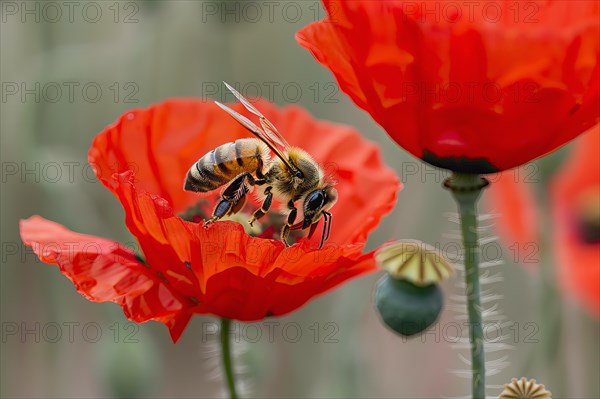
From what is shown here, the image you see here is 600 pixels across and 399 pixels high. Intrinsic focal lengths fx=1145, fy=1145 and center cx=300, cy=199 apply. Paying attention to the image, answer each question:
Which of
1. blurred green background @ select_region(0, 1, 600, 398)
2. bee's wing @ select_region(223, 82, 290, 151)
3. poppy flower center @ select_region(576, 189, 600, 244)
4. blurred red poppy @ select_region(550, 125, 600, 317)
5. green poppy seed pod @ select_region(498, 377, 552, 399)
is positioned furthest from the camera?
poppy flower center @ select_region(576, 189, 600, 244)

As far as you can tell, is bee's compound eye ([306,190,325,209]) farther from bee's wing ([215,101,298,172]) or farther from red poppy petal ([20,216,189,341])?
red poppy petal ([20,216,189,341])

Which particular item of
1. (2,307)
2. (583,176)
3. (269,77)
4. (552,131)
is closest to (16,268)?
(2,307)

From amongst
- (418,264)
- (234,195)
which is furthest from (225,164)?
(418,264)

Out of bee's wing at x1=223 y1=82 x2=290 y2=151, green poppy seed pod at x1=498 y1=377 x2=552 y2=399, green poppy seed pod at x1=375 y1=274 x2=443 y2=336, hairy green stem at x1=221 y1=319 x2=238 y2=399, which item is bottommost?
green poppy seed pod at x1=498 y1=377 x2=552 y2=399

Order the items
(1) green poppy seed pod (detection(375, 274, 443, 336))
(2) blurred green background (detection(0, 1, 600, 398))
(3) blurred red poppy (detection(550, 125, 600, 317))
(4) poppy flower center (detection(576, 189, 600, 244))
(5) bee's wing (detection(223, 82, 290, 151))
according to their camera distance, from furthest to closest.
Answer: (4) poppy flower center (detection(576, 189, 600, 244))
(3) blurred red poppy (detection(550, 125, 600, 317))
(2) blurred green background (detection(0, 1, 600, 398))
(5) bee's wing (detection(223, 82, 290, 151))
(1) green poppy seed pod (detection(375, 274, 443, 336))

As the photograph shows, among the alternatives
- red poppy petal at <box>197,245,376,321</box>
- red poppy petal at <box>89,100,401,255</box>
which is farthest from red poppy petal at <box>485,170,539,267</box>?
red poppy petal at <box>197,245,376,321</box>

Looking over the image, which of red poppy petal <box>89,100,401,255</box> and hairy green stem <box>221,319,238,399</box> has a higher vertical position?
red poppy petal <box>89,100,401,255</box>

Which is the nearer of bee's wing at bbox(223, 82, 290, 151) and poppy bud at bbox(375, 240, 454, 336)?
poppy bud at bbox(375, 240, 454, 336)

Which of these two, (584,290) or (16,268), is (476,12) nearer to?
(584,290)
